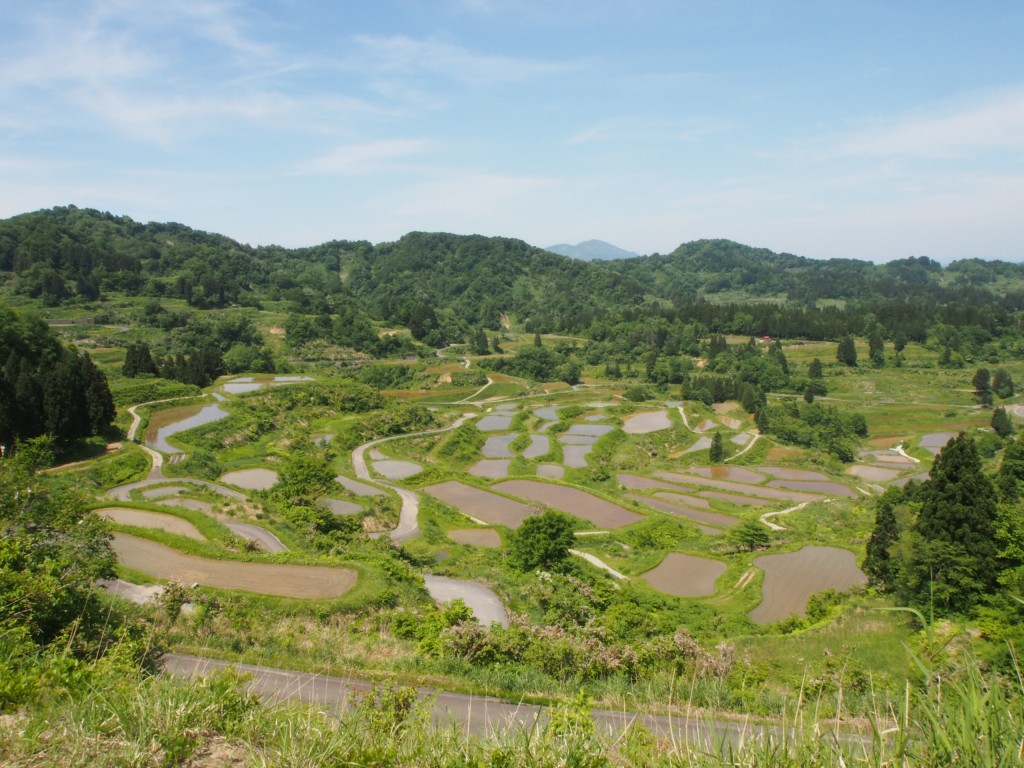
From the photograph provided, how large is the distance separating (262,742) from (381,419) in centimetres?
5331

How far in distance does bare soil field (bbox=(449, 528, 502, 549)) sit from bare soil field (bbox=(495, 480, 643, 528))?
6.07m

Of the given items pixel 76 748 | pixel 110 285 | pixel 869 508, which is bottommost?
pixel 869 508

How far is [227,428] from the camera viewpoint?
45.4 m

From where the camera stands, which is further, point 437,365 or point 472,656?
point 437,365

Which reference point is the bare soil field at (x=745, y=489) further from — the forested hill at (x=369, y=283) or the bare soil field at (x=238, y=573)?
the forested hill at (x=369, y=283)

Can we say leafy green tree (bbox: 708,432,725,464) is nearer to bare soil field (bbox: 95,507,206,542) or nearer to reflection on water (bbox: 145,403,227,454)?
reflection on water (bbox: 145,403,227,454)

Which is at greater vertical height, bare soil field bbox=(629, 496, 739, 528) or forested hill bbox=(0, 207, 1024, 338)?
forested hill bbox=(0, 207, 1024, 338)

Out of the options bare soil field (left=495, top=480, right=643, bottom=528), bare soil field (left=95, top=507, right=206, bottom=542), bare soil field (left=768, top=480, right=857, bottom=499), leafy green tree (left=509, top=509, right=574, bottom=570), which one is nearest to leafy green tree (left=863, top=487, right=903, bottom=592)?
bare soil field (left=495, top=480, right=643, bottom=528)

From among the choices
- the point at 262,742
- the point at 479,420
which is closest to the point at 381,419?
the point at 479,420

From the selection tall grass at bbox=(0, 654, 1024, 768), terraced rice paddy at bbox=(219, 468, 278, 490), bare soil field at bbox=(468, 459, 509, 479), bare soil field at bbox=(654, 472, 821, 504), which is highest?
tall grass at bbox=(0, 654, 1024, 768)

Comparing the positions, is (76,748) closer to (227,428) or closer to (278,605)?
(278,605)

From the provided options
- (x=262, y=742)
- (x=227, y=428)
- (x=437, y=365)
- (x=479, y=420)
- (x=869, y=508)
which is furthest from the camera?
(x=437, y=365)

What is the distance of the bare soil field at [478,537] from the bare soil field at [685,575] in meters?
7.53

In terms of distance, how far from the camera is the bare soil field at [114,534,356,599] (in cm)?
1803
